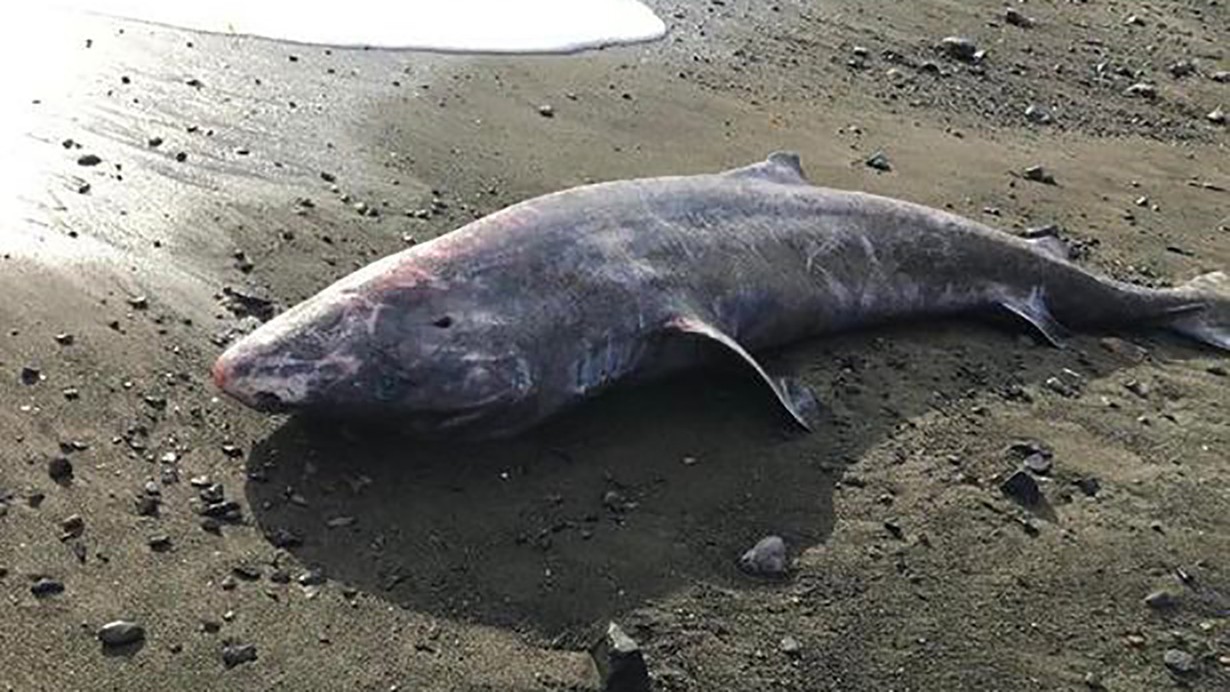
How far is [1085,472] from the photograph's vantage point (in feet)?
18.2

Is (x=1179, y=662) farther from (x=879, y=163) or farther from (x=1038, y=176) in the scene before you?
(x=1038, y=176)

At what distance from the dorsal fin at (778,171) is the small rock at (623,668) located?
2.72m

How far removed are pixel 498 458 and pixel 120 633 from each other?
1.43 m

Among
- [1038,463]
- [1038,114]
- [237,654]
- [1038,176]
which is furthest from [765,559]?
[1038,114]

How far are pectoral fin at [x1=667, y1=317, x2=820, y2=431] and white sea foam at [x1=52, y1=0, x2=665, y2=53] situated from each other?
148 inches

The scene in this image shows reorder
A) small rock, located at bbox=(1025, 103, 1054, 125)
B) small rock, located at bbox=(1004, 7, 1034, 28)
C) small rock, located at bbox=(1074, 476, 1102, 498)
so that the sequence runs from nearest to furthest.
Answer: small rock, located at bbox=(1074, 476, 1102, 498) < small rock, located at bbox=(1025, 103, 1054, 125) < small rock, located at bbox=(1004, 7, 1034, 28)

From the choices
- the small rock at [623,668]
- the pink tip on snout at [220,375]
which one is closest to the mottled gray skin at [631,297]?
the pink tip on snout at [220,375]

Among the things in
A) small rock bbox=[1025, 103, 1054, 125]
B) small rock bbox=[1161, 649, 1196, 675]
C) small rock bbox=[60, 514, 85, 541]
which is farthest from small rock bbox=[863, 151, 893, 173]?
small rock bbox=[60, 514, 85, 541]

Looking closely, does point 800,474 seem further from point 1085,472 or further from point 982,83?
point 982,83

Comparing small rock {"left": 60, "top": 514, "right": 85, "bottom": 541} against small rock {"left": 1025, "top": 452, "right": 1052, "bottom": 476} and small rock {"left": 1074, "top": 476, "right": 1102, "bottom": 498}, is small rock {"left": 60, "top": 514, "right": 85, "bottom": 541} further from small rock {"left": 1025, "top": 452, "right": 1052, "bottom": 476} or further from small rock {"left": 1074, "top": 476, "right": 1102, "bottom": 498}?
small rock {"left": 1074, "top": 476, "right": 1102, "bottom": 498}

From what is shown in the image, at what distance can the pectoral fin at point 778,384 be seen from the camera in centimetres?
549

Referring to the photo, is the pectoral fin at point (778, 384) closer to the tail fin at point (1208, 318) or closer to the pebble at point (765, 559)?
the pebble at point (765, 559)

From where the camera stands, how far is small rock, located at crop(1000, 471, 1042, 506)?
5.30 m

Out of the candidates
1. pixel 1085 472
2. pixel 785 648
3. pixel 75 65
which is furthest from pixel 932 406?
pixel 75 65
